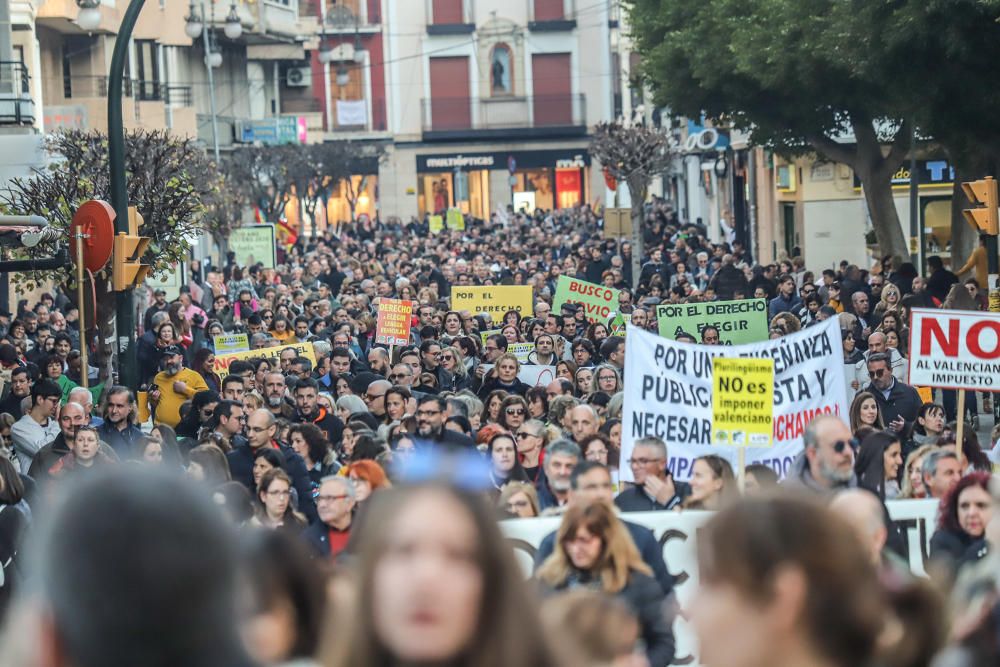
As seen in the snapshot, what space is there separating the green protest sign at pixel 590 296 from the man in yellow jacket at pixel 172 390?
7.45 meters

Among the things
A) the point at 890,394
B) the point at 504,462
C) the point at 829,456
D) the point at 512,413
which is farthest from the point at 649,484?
the point at 890,394

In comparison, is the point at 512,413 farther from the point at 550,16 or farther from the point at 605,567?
the point at 550,16

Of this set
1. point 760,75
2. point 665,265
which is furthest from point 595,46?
point 760,75

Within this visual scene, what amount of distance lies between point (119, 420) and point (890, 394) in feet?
19.7

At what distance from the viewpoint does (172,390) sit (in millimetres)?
15953

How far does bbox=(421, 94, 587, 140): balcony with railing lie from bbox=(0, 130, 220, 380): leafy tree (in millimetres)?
58782

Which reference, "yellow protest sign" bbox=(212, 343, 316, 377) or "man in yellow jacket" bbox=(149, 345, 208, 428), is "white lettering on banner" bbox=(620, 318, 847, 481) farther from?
"yellow protest sign" bbox=(212, 343, 316, 377)

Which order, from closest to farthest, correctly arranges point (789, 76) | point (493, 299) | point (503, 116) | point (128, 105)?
point (493, 299) → point (789, 76) → point (128, 105) → point (503, 116)

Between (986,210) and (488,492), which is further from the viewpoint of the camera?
(986,210)

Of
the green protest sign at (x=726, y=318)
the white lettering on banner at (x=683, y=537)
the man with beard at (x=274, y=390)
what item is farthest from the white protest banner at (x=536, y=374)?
the white lettering on banner at (x=683, y=537)

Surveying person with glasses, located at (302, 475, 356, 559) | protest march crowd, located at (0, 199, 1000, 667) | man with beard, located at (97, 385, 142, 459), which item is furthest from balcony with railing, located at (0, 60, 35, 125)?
person with glasses, located at (302, 475, 356, 559)

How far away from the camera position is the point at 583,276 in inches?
1288

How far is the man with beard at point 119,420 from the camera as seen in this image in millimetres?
13180

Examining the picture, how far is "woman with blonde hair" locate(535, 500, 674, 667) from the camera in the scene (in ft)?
21.0
